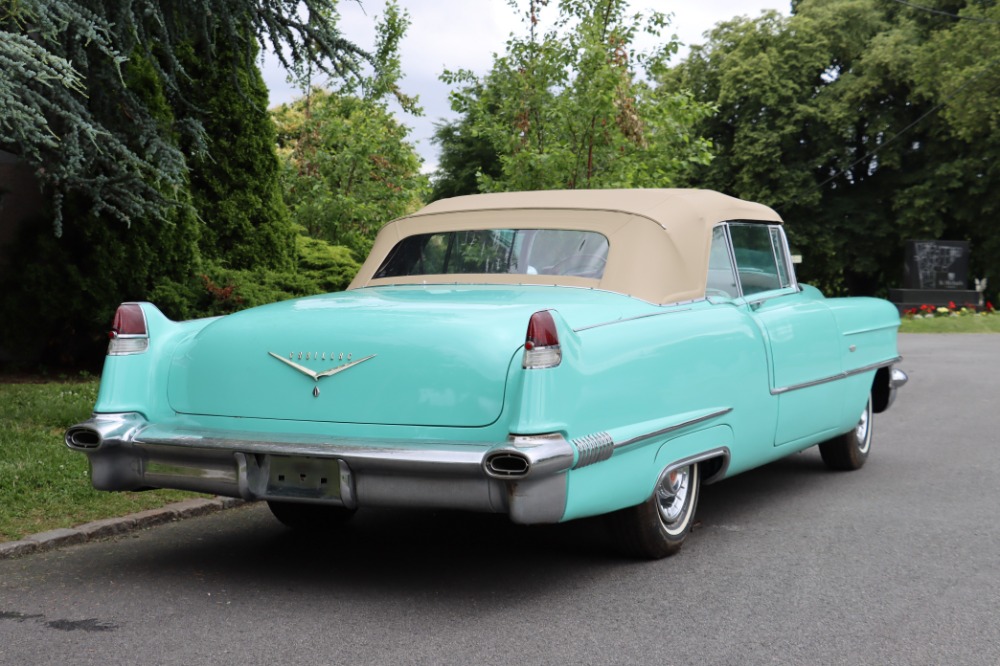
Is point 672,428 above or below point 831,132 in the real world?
below

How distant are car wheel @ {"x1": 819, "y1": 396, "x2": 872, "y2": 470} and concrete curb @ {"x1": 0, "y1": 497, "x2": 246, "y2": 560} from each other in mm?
3746

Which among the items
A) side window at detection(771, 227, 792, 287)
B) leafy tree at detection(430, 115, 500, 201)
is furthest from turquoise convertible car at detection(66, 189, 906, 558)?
leafy tree at detection(430, 115, 500, 201)

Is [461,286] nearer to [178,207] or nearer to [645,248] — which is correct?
[645,248]

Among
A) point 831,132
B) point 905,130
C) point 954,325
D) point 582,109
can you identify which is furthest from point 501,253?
point 831,132

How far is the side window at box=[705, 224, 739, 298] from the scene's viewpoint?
20.3ft

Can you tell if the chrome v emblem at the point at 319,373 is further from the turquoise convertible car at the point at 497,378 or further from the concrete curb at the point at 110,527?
the concrete curb at the point at 110,527

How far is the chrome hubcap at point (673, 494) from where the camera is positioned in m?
5.51

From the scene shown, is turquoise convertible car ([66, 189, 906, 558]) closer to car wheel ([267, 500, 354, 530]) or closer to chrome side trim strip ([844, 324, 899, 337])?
car wheel ([267, 500, 354, 530])

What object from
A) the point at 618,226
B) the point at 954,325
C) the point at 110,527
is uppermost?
the point at 618,226

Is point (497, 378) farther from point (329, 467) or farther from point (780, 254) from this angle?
point (780, 254)

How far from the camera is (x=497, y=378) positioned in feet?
15.0

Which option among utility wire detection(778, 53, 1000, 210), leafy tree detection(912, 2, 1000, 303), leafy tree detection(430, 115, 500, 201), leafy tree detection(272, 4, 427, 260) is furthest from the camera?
leafy tree detection(430, 115, 500, 201)

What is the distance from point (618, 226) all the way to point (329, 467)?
6.72ft

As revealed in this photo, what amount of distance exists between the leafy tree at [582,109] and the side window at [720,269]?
6318mm
